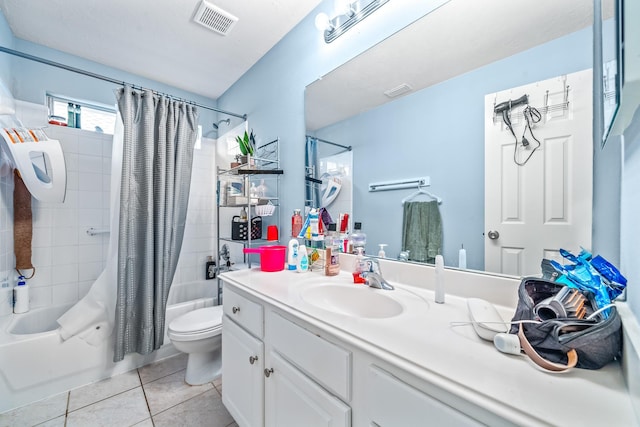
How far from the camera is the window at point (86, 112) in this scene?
2.12 m

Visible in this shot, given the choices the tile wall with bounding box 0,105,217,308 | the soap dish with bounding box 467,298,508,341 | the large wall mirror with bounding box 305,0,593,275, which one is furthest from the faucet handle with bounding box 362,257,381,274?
the tile wall with bounding box 0,105,217,308

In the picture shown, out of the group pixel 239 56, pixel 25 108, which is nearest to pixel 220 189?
pixel 239 56

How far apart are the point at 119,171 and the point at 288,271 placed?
134 cm

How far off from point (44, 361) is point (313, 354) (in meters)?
1.83

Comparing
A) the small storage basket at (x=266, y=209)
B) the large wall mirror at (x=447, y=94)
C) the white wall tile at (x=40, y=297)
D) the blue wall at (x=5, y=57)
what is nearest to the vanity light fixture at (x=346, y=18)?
the large wall mirror at (x=447, y=94)

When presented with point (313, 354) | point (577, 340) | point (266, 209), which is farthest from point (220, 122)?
point (577, 340)

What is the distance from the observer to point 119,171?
5.52 ft

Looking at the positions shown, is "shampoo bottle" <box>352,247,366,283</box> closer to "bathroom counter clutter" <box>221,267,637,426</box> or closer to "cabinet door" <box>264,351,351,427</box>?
"bathroom counter clutter" <box>221,267,637,426</box>

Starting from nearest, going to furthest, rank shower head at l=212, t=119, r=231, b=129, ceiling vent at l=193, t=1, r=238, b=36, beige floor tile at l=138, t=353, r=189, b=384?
ceiling vent at l=193, t=1, r=238, b=36, beige floor tile at l=138, t=353, r=189, b=384, shower head at l=212, t=119, r=231, b=129

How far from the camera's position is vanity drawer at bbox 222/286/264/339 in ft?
3.32

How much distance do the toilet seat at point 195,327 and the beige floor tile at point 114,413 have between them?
374 millimetres

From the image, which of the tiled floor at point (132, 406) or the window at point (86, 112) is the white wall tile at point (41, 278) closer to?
the tiled floor at point (132, 406)

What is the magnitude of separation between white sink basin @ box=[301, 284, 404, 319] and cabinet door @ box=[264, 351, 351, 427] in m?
0.24

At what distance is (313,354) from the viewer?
755 mm
